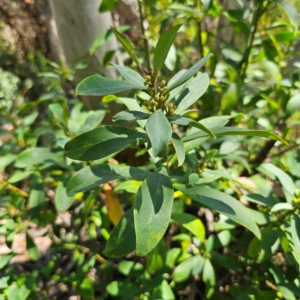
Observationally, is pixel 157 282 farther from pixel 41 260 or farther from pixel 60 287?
pixel 41 260

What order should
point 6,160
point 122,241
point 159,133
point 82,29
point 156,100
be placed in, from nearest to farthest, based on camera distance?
1. point 159,133
2. point 156,100
3. point 122,241
4. point 6,160
5. point 82,29

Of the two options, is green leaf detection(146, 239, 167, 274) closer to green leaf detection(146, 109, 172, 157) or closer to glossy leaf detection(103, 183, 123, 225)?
glossy leaf detection(103, 183, 123, 225)

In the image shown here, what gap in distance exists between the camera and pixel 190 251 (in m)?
1.16

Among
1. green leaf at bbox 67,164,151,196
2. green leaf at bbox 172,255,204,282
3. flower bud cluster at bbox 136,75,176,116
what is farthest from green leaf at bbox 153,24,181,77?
green leaf at bbox 172,255,204,282

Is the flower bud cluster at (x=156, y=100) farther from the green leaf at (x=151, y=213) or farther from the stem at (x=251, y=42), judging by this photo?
the stem at (x=251, y=42)

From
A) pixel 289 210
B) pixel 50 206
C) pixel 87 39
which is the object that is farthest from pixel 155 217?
pixel 50 206

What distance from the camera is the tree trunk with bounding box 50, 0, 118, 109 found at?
1.20m

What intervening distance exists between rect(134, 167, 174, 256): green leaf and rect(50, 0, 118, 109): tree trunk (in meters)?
0.87

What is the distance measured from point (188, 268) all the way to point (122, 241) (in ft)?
1.32

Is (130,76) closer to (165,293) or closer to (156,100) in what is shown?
(156,100)

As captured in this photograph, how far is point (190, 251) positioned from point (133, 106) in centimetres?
70

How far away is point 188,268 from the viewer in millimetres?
1044

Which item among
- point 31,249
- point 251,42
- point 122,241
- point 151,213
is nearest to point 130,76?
point 151,213

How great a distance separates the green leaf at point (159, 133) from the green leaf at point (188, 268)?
2.15 ft
